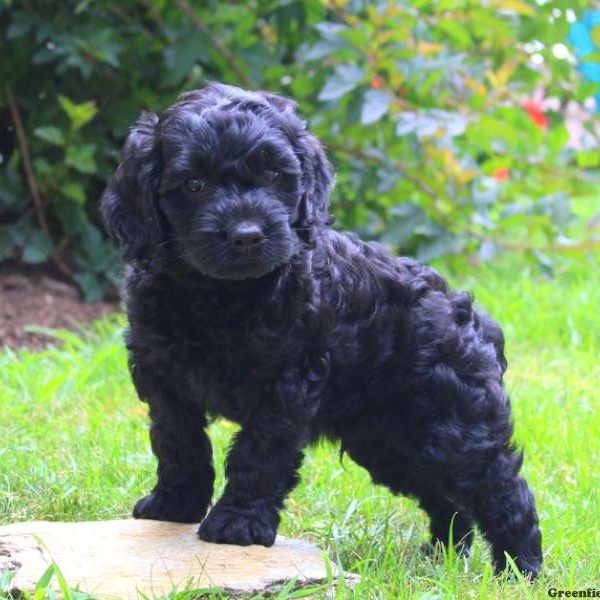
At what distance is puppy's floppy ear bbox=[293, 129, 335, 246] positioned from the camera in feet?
12.1

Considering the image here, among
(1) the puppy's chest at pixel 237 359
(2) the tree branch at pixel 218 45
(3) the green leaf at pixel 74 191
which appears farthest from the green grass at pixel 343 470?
(2) the tree branch at pixel 218 45

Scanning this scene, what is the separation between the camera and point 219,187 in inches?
136

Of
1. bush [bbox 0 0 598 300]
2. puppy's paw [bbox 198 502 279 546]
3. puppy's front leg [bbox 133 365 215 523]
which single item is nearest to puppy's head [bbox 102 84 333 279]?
puppy's front leg [bbox 133 365 215 523]

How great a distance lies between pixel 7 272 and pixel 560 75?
3751mm

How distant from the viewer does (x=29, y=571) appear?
3184 mm

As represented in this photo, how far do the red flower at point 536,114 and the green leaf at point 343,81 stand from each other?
1999 mm

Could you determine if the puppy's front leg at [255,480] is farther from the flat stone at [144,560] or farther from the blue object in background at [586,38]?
the blue object in background at [586,38]

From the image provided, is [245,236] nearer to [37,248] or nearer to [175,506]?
[175,506]

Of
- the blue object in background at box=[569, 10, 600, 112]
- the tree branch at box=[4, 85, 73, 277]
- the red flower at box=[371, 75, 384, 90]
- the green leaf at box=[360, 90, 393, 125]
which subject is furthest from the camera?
the blue object in background at box=[569, 10, 600, 112]

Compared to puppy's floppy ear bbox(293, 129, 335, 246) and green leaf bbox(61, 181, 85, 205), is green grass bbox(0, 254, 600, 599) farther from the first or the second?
puppy's floppy ear bbox(293, 129, 335, 246)

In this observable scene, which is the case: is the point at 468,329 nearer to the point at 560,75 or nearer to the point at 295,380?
the point at 295,380

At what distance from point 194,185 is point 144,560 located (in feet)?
3.60

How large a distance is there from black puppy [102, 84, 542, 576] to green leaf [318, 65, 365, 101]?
8.89 ft

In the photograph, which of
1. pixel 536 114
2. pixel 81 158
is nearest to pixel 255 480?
pixel 81 158
